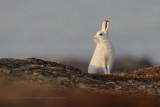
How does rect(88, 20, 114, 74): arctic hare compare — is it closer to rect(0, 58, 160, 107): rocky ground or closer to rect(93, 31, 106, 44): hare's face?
rect(93, 31, 106, 44): hare's face

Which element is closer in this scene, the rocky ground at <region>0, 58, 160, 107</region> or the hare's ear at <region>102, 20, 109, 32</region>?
the rocky ground at <region>0, 58, 160, 107</region>

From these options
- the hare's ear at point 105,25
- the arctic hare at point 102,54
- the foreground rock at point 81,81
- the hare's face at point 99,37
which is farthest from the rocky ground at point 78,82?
the hare's ear at point 105,25

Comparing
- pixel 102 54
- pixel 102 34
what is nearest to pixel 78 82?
pixel 102 54

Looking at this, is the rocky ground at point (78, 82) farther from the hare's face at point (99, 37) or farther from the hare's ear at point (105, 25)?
the hare's ear at point (105, 25)

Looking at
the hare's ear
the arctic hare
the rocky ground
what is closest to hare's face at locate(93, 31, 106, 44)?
the arctic hare

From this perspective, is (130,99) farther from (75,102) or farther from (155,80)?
(155,80)

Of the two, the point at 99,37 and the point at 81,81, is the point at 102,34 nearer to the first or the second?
the point at 99,37

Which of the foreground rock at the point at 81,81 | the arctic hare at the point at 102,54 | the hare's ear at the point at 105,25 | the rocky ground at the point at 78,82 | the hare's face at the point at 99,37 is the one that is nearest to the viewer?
the rocky ground at the point at 78,82

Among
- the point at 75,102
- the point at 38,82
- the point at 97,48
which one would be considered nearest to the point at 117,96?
the point at 75,102
